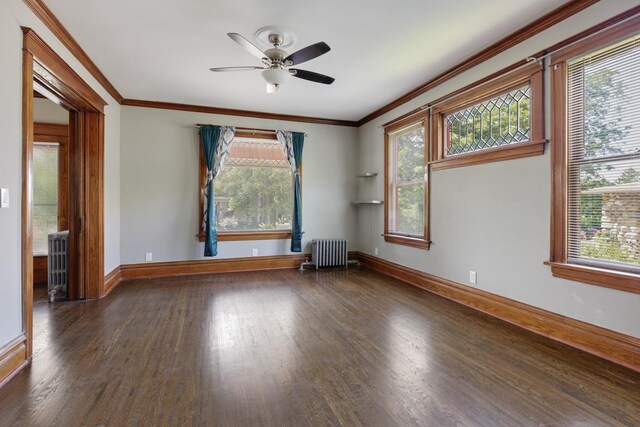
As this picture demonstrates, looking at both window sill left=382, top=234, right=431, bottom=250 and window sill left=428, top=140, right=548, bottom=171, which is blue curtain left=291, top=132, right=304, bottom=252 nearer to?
window sill left=382, top=234, right=431, bottom=250

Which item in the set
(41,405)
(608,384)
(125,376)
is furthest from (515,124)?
(41,405)

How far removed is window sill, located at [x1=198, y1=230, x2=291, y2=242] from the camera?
5176 mm

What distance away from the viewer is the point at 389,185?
5.13 metres

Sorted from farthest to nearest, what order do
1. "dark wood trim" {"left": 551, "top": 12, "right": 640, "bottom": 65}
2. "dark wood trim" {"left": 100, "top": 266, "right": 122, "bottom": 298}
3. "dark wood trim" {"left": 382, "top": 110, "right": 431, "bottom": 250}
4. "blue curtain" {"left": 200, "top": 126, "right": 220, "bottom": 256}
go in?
"blue curtain" {"left": 200, "top": 126, "right": 220, "bottom": 256} → "dark wood trim" {"left": 382, "top": 110, "right": 431, "bottom": 250} → "dark wood trim" {"left": 100, "top": 266, "right": 122, "bottom": 298} → "dark wood trim" {"left": 551, "top": 12, "right": 640, "bottom": 65}

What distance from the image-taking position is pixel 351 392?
191 cm

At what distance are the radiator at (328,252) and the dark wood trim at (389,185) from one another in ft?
2.84

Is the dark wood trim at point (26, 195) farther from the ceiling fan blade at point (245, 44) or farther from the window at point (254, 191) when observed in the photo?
the window at point (254, 191)

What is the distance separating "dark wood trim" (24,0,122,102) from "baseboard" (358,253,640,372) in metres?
4.63

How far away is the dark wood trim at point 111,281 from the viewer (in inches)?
156

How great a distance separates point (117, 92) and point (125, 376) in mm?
3896

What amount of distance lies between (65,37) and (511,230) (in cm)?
454

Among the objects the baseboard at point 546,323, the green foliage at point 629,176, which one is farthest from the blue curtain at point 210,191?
the green foliage at point 629,176

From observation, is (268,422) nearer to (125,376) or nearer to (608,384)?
(125,376)

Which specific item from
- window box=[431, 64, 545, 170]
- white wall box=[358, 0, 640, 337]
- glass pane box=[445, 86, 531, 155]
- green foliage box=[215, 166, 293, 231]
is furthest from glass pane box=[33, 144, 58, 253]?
glass pane box=[445, 86, 531, 155]
